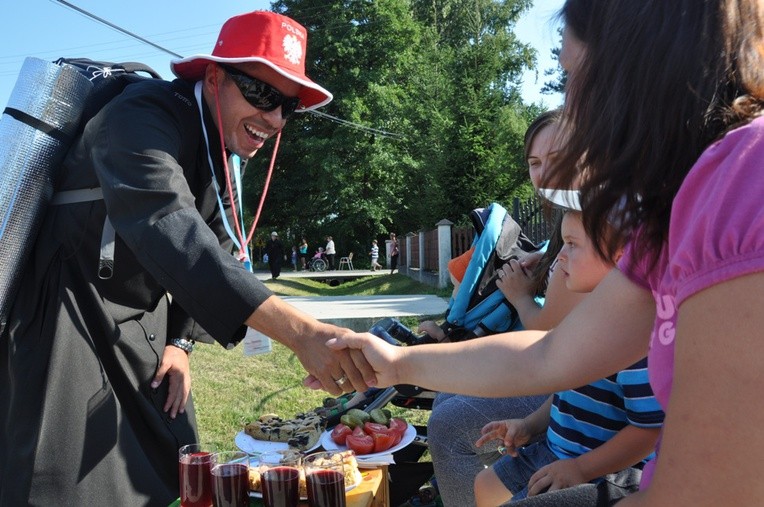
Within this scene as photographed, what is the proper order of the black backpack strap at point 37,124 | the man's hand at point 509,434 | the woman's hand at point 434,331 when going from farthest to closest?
the woman's hand at point 434,331 < the man's hand at point 509,434 < the black backpack strap at point 37,124

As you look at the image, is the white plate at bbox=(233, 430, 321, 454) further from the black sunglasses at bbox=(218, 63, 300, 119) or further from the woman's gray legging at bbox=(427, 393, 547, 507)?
the black sunglasses at bbox=(218, 63, 300, 119)

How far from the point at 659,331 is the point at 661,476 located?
0.88ft

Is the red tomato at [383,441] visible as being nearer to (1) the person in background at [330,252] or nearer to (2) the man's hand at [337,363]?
→ (2) the man's hand at [337,363]

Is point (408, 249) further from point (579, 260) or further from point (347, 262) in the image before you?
point (579, 260)

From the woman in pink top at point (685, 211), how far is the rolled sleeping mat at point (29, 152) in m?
1.79

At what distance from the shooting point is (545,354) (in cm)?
178

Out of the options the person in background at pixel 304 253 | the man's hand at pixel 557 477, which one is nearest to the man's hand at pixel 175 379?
the man's hand at pixel 557 477

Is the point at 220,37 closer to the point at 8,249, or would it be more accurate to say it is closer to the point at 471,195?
the point at 8,249

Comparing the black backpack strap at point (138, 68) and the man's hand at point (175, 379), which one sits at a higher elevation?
the black backpack strap at point (138, 68)

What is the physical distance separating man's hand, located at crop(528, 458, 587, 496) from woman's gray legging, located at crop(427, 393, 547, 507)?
87 centimetres

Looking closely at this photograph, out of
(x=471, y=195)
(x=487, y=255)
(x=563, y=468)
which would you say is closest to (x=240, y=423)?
(x=487, y=255)

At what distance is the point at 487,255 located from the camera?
3.72 metres

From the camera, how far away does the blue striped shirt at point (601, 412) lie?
2.17 meters

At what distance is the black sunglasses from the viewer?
106 inches
